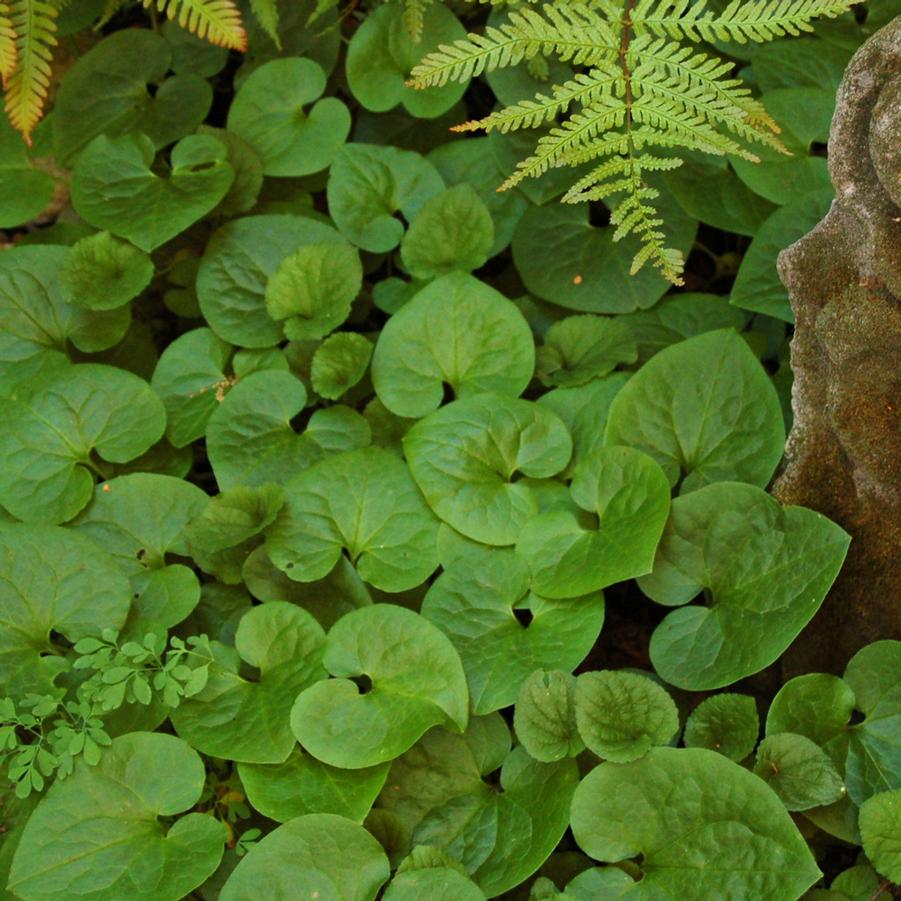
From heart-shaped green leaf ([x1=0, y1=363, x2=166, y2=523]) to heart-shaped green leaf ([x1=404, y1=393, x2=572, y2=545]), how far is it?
0.72m

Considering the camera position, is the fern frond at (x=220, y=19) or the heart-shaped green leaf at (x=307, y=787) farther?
the fern frond at (x=220, y=19)

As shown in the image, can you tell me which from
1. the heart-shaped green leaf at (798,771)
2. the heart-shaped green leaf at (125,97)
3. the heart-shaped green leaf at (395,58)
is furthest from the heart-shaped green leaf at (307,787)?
the heart-shaped green leaf at (125,97)

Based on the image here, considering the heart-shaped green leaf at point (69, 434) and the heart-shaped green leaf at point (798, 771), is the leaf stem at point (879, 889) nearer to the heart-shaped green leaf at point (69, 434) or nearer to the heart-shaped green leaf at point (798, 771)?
the heart-shaped green leaf at point (798, 771)

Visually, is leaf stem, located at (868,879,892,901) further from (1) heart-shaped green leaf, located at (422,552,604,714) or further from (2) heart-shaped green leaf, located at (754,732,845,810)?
(1) heart-shaped green leaf, located at (422,552,604,714)

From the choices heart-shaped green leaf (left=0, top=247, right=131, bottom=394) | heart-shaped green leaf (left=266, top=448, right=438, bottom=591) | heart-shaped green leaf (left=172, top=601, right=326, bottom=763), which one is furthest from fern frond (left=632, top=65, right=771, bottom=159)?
heart-shaped green leaf (left=0, top=247, right=131, bottom=394)

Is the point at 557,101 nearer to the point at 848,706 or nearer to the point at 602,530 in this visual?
the point at 602,530

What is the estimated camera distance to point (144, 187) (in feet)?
9.32

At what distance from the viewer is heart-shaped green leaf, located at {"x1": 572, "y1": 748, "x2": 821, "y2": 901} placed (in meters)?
1.87

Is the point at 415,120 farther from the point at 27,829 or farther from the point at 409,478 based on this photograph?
the point at 27,829

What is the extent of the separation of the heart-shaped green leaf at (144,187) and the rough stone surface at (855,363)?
1.54 m

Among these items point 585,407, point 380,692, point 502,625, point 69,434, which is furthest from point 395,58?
point 380,692

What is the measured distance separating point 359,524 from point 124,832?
2.68 ft

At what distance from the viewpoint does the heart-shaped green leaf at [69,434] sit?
2.52 m

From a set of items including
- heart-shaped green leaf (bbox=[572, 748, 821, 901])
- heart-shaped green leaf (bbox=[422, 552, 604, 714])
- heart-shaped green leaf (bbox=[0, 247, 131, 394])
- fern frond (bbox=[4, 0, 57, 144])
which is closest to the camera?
heart-shaped green leaf (bbox=[572, 748, 821, 901])
